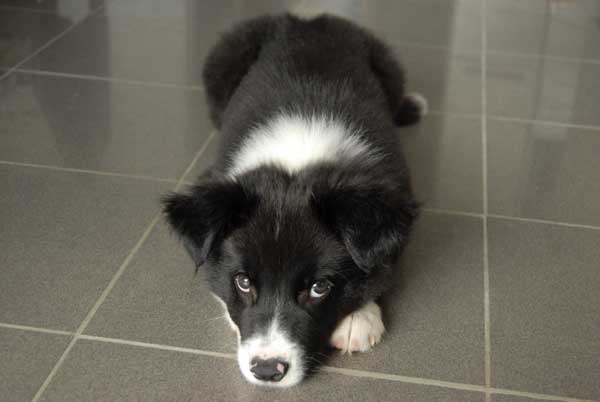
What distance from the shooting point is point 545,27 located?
452 cm

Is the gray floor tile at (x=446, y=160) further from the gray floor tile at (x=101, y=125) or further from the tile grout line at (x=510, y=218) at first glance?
the gray floor tile at (x=101, y=125)

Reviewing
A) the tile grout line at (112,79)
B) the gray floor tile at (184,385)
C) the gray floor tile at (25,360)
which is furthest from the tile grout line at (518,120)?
the gray floor tile at (25,360)

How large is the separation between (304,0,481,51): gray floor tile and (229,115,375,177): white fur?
2.00 metres

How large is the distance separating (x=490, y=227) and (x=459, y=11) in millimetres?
2468

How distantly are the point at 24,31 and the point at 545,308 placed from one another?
3.13m

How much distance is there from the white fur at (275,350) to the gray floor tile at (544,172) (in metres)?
1.20

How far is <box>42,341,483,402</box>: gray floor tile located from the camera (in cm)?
193

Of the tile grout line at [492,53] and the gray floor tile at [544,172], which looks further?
the tile grout line at [492,53]

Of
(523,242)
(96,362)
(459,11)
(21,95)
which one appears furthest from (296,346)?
Answer: (459,11)

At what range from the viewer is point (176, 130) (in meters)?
3.22

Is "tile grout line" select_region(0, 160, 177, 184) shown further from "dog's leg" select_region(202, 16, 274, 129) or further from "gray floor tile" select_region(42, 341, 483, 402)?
"gray floor tile" select_region(42, 341, 483, 402)

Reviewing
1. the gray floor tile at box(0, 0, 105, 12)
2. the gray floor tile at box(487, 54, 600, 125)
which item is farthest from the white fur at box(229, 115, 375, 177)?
the gray floor tile at box(0, 0, 105, 12)

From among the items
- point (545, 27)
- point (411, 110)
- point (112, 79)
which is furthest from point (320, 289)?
point (545, 27)

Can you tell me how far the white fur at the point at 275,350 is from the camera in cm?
183
